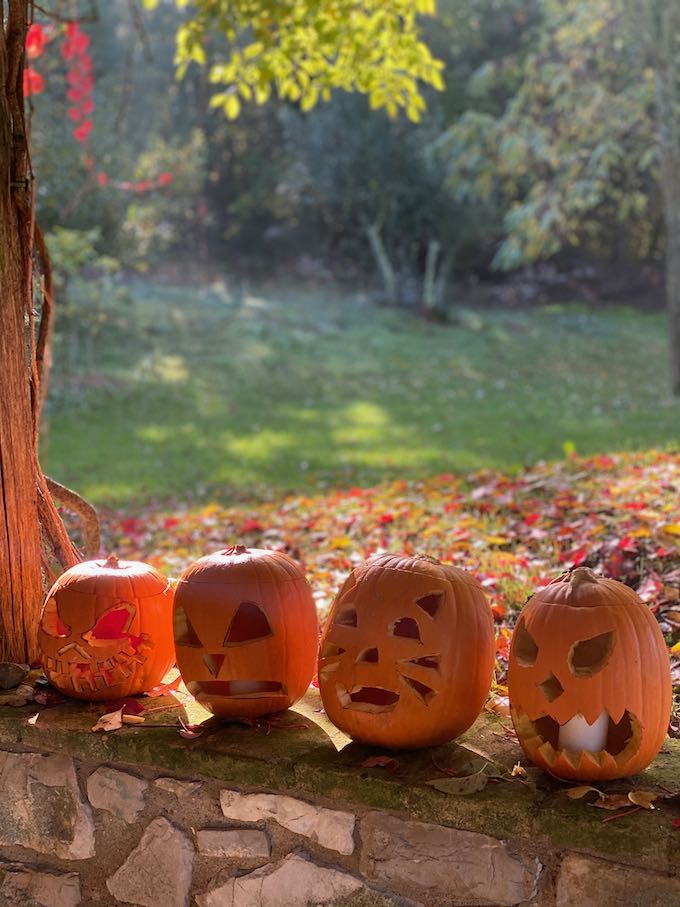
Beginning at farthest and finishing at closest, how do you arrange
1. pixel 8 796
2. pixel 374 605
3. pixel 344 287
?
pixel 344 287 < pixel 8 796 < pixel 374 605

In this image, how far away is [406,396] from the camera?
13828mm

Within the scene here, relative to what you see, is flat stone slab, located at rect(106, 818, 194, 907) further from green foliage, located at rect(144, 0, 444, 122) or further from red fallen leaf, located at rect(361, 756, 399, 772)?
green foliage, located at rect(144, 0, 444, 122)

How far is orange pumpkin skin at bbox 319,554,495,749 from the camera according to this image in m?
1.94

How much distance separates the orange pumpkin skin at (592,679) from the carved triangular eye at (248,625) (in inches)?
23.0

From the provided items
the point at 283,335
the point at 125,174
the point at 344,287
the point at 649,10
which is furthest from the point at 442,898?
the point at 344,287

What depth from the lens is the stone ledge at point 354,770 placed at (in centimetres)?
169

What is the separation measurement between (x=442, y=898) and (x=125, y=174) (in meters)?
15.0

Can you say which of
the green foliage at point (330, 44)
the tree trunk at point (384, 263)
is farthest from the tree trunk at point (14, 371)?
the tree trunk at point (384, 263)

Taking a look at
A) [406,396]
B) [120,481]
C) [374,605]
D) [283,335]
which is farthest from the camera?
[283,335]

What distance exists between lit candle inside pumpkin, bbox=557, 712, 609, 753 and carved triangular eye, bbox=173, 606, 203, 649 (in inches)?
33.7

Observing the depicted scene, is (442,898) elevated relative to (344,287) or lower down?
lower down

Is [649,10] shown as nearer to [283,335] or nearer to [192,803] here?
[283,335]

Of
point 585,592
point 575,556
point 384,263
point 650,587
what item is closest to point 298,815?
point 585,592

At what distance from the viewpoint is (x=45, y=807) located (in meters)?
2.21
